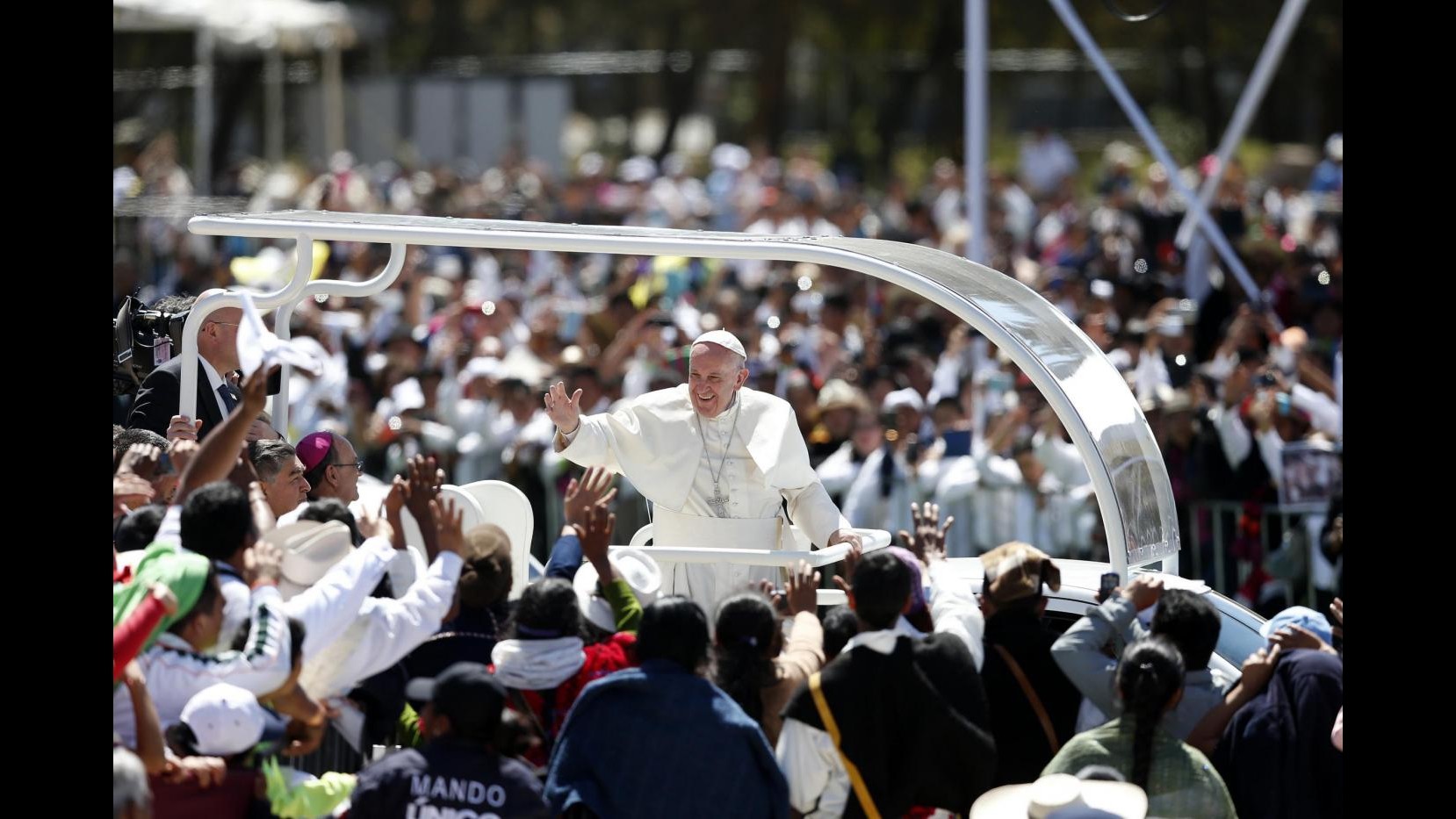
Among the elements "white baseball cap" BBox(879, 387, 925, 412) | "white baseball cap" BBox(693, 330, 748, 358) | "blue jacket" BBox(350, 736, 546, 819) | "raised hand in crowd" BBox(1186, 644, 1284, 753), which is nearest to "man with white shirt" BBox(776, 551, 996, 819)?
"raised hand in crowd" BBox(1186, 644, 1284, 753)

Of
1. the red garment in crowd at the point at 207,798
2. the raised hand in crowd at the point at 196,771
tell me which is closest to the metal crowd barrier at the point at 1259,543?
the red garment in crowd at the point at 207,798

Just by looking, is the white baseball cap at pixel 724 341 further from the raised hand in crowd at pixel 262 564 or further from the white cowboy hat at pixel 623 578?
the raised hand in crowd at pixel 262 564

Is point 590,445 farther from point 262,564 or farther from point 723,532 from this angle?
point 262,564

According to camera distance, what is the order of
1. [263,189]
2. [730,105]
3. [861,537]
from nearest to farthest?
[861,537]
[263,189]
[730,105]

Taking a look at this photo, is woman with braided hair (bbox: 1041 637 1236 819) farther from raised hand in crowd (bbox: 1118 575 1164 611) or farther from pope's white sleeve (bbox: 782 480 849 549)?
pope's white sleeve (bbox: 782 480 849 549)

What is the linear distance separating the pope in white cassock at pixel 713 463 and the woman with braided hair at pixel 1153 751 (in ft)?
5.19

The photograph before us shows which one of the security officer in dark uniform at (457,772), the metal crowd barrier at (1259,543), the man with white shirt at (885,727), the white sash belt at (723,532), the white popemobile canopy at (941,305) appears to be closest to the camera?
the security officer in dark uniform at (457,772)

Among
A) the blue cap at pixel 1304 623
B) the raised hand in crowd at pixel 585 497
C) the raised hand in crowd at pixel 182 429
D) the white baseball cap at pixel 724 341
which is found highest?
the white baseball cap at pixel 724 341

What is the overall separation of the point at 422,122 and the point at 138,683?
24.2m

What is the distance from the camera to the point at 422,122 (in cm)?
2836

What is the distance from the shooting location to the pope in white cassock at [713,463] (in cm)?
663

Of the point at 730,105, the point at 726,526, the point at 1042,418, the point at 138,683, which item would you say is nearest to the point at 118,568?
the point at 138,683

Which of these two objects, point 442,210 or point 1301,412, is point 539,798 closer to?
point 1301,412

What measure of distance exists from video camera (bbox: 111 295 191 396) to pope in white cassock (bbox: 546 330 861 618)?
143 centimetres
